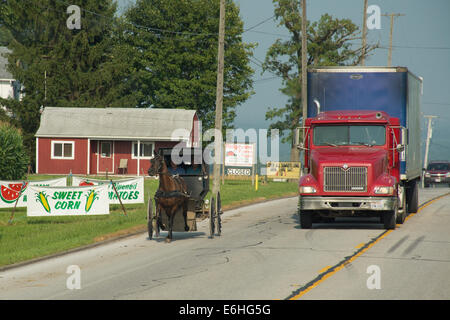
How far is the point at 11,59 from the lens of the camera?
6656cm

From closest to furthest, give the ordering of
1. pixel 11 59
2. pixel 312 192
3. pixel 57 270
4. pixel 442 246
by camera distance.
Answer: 1. pixel 57 270
2. pixel 442 246
3. pixel 312 192
4. pixel 11 59

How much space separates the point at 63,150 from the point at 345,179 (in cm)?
4120

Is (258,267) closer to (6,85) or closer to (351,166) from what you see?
(351,166)

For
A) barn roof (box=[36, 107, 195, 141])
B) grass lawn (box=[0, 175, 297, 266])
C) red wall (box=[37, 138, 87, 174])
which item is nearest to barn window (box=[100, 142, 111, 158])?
barn roof (box=[36, 107, 195, 141])

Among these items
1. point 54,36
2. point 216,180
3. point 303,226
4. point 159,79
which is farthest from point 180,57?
point 303,226

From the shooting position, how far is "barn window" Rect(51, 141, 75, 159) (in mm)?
56931

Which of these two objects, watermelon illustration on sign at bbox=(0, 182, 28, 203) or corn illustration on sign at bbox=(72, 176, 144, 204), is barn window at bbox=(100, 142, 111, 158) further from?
watermelon illustration on sign at bbox=(0, 182, 28, 203)

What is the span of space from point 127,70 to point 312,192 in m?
56.2

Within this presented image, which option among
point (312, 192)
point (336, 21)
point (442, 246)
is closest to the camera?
point (442, 246)

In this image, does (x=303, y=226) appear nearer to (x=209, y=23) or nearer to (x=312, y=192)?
(x=312, y=192)

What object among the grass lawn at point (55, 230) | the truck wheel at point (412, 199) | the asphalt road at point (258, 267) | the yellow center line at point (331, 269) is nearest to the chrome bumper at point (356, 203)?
the asphalt road at point (258, 267)

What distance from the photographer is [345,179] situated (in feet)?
63.0

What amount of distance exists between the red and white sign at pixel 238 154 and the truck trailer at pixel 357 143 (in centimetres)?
2462

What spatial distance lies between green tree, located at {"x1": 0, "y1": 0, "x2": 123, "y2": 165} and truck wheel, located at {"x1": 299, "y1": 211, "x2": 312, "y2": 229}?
48.0 meters
